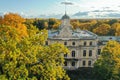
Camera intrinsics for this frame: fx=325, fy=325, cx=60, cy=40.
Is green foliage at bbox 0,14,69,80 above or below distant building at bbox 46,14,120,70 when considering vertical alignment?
above

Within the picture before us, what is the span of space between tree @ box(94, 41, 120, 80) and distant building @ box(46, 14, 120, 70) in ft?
48.1

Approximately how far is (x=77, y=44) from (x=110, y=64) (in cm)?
1730

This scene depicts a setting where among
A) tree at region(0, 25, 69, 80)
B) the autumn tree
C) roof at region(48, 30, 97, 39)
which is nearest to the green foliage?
tree at region(0, 25, 69, 80)

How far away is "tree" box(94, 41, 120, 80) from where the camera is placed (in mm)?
48781

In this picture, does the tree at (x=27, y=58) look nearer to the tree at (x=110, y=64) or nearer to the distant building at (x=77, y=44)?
the tree at (x=110, y=64)

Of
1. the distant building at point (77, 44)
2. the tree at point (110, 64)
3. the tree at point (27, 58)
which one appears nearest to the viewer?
the tree at point (27, 58)

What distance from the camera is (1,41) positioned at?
30203 mm

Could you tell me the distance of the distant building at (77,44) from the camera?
66.4 metres

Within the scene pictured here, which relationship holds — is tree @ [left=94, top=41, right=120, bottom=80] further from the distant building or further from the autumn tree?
the autumn tree

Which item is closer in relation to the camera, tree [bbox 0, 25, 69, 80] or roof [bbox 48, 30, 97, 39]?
tree [bbox 0, 25, 69, 80]

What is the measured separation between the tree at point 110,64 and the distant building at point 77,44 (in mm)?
14673

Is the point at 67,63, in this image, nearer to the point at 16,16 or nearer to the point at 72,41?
the point at 72,41

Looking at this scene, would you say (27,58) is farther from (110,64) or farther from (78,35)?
(78,35)

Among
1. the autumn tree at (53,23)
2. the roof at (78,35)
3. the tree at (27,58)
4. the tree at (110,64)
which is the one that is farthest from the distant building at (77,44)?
the autumn tree at (53,23)
